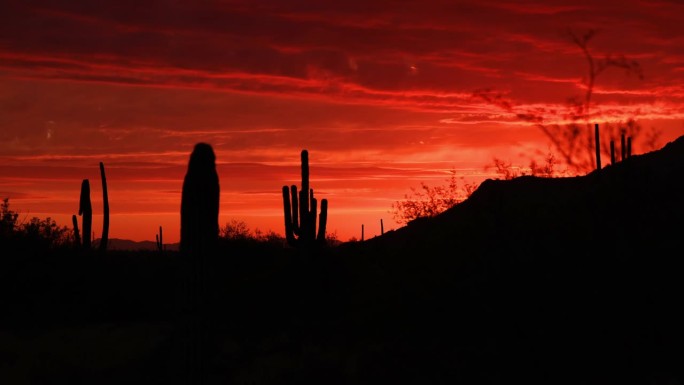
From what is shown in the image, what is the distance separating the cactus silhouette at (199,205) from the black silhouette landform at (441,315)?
10 centimetres

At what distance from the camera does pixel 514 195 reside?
31.9 metres

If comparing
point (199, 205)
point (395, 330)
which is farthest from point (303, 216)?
point (199, 205)

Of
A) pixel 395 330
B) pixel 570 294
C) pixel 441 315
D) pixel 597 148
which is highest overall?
pixel 597 148

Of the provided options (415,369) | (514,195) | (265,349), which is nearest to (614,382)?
(415,369)

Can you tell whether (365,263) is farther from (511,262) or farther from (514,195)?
(511,262)

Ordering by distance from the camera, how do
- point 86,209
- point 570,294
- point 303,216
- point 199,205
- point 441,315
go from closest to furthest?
point 199,205
point 570,294
point 441,315
point 303,216
point 86,209

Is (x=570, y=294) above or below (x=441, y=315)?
above

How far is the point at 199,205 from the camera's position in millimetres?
9273

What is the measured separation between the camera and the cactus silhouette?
918 centimetres

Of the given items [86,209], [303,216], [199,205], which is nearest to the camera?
[199,205]

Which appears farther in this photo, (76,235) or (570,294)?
(76,235)

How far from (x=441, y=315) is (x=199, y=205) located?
9.20 m

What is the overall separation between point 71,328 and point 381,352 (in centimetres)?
1018

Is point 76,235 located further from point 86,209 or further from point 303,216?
point 303,216
